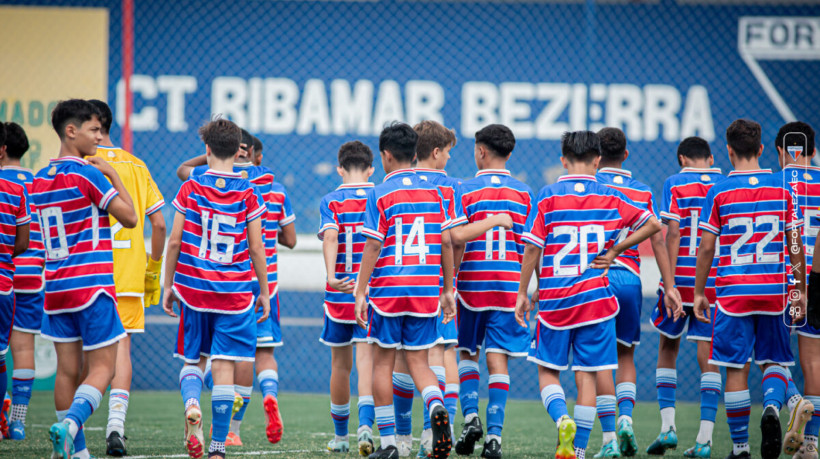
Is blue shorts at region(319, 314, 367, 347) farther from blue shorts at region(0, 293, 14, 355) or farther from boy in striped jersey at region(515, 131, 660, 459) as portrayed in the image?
blue shorts at region(0, 293, 14, 355)

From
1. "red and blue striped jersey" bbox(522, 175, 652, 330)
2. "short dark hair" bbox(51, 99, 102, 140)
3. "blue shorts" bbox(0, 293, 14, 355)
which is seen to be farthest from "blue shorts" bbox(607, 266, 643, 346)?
"blue shorts" bbox(0, 293, 14, 355)

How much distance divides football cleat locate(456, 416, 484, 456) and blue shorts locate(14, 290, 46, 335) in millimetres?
2779

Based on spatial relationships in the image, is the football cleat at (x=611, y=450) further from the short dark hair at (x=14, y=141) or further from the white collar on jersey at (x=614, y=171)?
the short dark hair at (x=14, y=141)

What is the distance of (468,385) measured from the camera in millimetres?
4750

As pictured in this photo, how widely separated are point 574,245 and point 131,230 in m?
2.44

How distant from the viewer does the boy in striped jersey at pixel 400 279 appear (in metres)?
4.11

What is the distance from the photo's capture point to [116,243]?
16.0 feet

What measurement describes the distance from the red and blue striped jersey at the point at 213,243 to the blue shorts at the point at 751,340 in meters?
2.39

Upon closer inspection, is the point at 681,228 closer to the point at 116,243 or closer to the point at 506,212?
the point at 506,212

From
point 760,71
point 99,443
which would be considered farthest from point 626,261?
point 760,71

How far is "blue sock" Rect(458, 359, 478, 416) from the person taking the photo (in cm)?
470

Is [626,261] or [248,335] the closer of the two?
[248,335]

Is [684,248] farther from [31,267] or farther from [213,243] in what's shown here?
[31,267]

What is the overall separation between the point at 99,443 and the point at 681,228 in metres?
3.66
